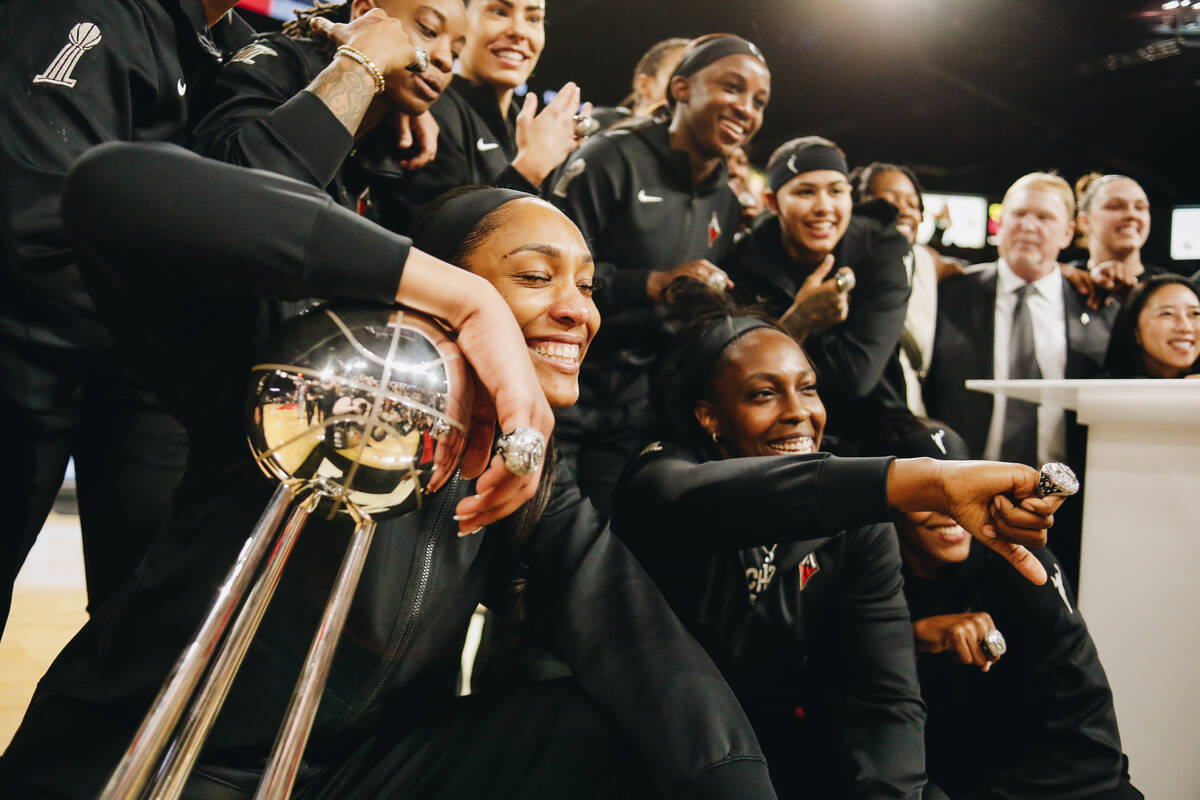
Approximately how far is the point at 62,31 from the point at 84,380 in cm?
57

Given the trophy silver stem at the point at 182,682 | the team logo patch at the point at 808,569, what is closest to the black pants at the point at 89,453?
the trophy silver stem at the point at 182,682

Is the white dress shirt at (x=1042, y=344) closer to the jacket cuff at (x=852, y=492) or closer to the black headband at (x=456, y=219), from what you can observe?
the jacket cuff at (x=852, y=492)

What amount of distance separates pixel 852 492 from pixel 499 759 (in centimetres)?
68

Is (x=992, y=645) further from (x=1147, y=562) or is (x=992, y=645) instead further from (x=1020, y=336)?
(x=1020, y=336)

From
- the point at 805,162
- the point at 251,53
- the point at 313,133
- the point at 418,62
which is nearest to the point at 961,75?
the point at 805,162

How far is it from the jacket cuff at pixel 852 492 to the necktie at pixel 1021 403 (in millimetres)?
1879

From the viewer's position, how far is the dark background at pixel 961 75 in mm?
7133

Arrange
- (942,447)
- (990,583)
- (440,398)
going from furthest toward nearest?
1. (942,447)
2. (990,583)
3. (440,398)

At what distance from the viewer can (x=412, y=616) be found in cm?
118

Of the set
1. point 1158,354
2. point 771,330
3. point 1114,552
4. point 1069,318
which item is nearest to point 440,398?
point 771,330

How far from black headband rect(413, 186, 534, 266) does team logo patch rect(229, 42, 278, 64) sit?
518 millimetres

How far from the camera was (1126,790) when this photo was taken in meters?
1.90

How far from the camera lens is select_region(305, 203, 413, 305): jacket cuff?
0.82 meters

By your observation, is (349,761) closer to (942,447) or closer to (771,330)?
(771,330)
